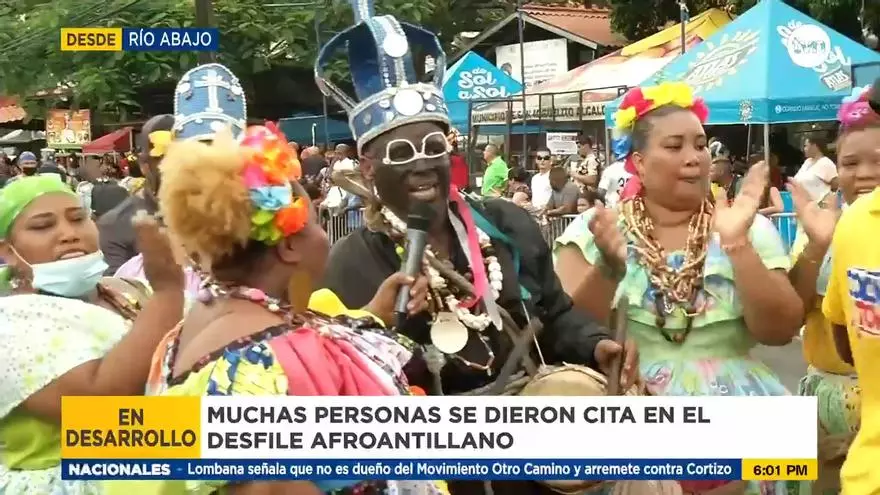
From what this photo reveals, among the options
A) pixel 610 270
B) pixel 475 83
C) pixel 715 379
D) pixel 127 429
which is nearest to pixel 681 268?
pixel 610 270

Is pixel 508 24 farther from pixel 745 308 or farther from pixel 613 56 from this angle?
pixel 745 308

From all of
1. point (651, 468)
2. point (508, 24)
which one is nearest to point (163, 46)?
point (651, 468)

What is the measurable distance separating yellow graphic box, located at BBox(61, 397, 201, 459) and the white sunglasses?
3.53ft

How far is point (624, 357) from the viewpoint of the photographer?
340 centimetres

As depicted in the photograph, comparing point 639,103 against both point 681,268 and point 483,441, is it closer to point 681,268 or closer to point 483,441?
point 681,268

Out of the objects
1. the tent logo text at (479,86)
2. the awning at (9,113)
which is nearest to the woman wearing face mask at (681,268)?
the tent logo text at (479,86)

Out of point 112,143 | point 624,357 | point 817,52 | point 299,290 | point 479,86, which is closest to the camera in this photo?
point 299,290

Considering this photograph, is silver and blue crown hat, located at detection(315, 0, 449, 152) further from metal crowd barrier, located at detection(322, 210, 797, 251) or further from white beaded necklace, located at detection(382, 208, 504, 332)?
metal crowd barrier, located at detection(322, 210, 797, 251)

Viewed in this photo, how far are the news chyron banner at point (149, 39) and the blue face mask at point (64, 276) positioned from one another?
635 cm

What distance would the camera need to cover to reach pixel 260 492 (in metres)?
2.32

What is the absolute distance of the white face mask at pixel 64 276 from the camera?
3424 millimetres

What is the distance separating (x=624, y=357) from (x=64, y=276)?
1.61 metres

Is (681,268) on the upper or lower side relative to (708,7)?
lower

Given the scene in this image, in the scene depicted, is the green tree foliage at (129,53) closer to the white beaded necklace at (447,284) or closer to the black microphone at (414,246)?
the white beaded necklace at (447,284)
